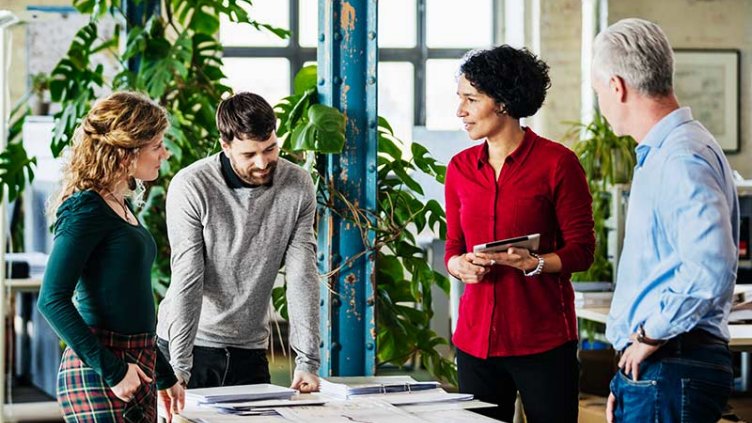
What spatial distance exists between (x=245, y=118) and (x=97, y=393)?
31.1 inches

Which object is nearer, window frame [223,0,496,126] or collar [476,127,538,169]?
collar [476,127,538,169]

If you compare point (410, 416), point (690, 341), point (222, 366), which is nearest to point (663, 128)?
point (690, 341)

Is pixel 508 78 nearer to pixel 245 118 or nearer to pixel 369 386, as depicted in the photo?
pixel 245 118

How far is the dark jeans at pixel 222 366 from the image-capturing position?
2.82 meters

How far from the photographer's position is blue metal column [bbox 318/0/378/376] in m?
3.26

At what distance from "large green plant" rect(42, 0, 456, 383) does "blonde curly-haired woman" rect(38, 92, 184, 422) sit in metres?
0.85

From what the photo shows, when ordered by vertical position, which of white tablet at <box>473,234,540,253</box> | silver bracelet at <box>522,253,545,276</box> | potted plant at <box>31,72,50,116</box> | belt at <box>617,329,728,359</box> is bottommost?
belt at <box>617,329,728,359</box>

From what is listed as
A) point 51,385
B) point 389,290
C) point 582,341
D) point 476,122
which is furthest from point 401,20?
point 476,122

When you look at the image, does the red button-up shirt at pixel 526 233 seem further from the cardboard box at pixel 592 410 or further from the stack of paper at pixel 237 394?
the cardboard box at pixel 592 410

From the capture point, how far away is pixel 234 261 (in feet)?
9.14

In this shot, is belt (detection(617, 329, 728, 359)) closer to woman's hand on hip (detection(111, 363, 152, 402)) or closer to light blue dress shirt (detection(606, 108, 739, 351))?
light blue dress shirt (detection(606, 108, 739, 351))

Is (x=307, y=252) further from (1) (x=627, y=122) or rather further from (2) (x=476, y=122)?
(1) (x=627, y=122)

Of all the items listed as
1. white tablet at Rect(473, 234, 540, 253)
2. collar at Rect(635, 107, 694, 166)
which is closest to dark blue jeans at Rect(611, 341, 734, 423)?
collar at Rect(635, 107, 694, 166)

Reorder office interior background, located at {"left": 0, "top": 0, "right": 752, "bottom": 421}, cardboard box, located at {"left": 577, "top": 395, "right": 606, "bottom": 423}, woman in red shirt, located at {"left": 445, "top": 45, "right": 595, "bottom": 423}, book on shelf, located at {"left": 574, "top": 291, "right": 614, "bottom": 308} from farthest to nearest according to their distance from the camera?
office interior background, located at {"left": 0, "top": 0, "right": 752, "bottom": 421}
book on shelf, located at {"left": 574, "top": 291, "right": 614, "bottom": 308}
cardboard box, located at {"left": 577, "top": 395, "right": 606, "bottom": 423}
woman in red shirt, located at {"left": 445, "top": 45, "right": 595, "bottom": 423}
